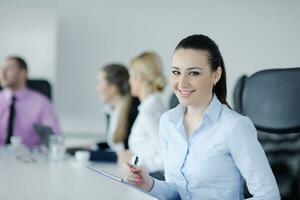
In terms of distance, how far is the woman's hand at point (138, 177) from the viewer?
1542 millimetres

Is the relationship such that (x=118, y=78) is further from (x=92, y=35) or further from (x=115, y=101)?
(x=92, y=35)

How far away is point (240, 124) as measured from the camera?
4.94ft

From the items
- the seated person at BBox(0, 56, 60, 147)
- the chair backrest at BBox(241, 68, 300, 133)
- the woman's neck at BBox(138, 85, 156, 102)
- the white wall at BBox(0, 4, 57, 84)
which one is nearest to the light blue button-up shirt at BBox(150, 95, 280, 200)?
the chair backrest at BBox(241, 68, 300, 133)

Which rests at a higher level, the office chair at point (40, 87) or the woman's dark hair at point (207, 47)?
the woman's dark hair at point (207, 47)

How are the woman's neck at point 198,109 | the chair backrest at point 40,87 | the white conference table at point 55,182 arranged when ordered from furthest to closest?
the chair backrest at point 40,87, the white conference table at point 55,182, the woman's neck at point 198,109

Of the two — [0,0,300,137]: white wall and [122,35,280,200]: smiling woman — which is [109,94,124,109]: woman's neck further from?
[122,35,280,200]: smiling woman

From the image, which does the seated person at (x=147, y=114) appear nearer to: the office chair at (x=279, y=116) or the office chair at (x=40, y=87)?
the office chair at (x=279, y=116)

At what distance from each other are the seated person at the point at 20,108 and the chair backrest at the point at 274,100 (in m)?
1.65

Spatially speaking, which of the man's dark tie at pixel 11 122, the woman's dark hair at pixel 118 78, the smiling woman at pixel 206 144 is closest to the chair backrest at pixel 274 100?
the smiling woman at pixel 206 144

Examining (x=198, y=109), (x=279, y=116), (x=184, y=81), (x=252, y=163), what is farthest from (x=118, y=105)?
(x=252, y=163)

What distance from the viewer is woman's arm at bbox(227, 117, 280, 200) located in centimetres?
146

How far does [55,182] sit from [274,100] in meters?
0.92

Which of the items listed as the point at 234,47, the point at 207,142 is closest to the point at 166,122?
the point at 207,142

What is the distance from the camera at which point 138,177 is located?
1.57 meters
